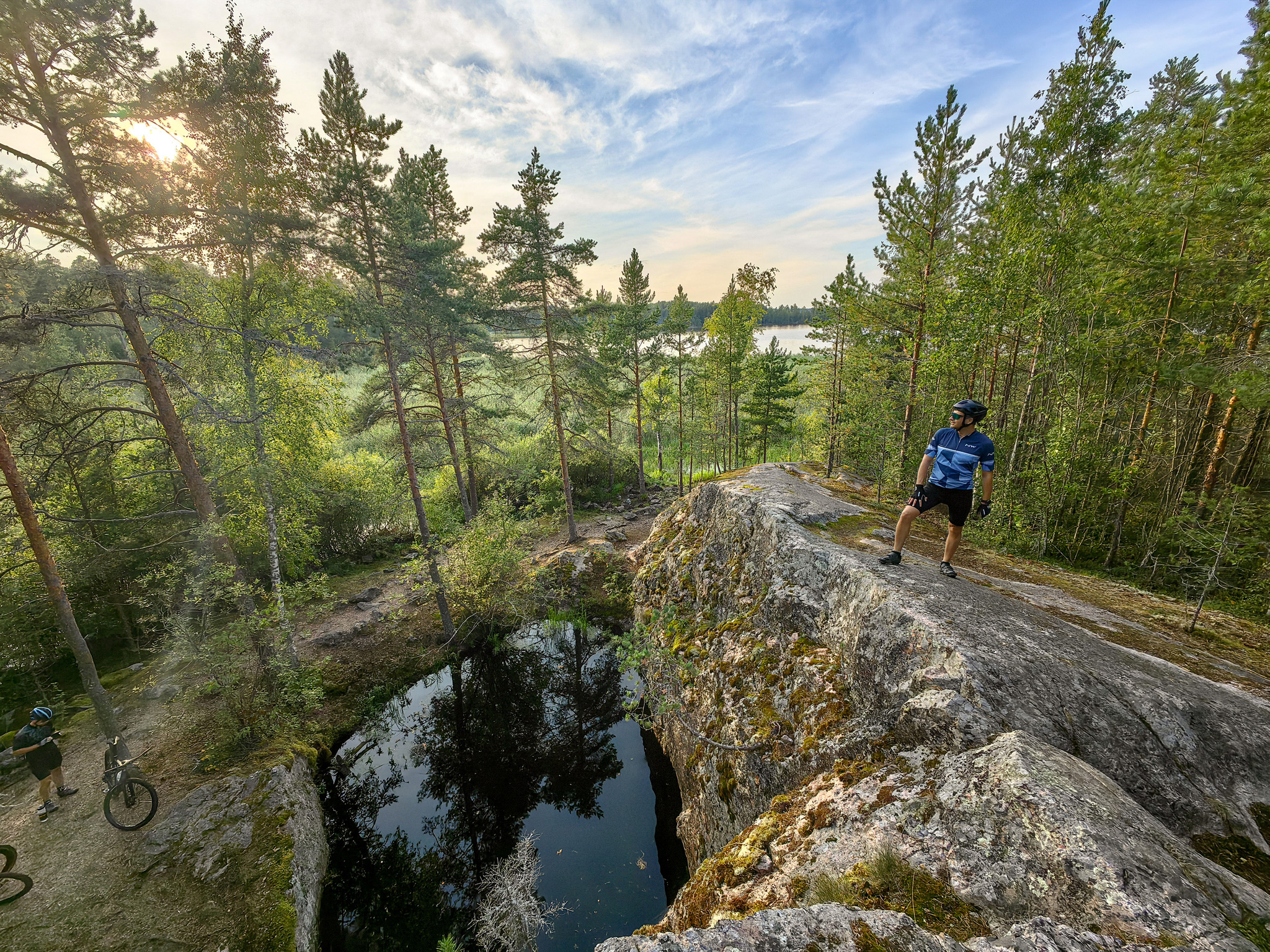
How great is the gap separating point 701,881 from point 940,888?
229 cm

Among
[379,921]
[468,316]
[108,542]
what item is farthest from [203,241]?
[379,921]

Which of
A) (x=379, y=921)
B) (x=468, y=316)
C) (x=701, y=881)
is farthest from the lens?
(x=468, y=316)

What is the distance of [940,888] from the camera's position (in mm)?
2902

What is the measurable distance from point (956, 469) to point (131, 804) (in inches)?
568

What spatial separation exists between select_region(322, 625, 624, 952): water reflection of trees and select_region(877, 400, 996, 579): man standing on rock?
9.03 meters

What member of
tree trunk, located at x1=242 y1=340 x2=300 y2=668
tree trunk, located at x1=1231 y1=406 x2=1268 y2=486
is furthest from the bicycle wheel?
tree trunk, located at x1=1231 y1=406 x2=1268 y2=486

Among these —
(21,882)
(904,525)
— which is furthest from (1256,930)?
(21,882)

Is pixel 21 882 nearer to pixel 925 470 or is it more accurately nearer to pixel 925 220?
pixel 925 470

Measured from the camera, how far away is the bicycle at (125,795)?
7184 mm

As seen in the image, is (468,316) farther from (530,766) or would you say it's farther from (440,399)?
(530,766)

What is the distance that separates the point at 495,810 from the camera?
30.1 feet

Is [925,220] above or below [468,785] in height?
above

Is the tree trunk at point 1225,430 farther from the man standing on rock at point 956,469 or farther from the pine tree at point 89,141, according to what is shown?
the pine tree at point 89,141

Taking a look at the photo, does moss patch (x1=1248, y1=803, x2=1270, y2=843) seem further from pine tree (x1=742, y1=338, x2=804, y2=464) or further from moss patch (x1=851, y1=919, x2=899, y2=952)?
pine tree (x1=742, y1=338, x2=804, y2=464)
